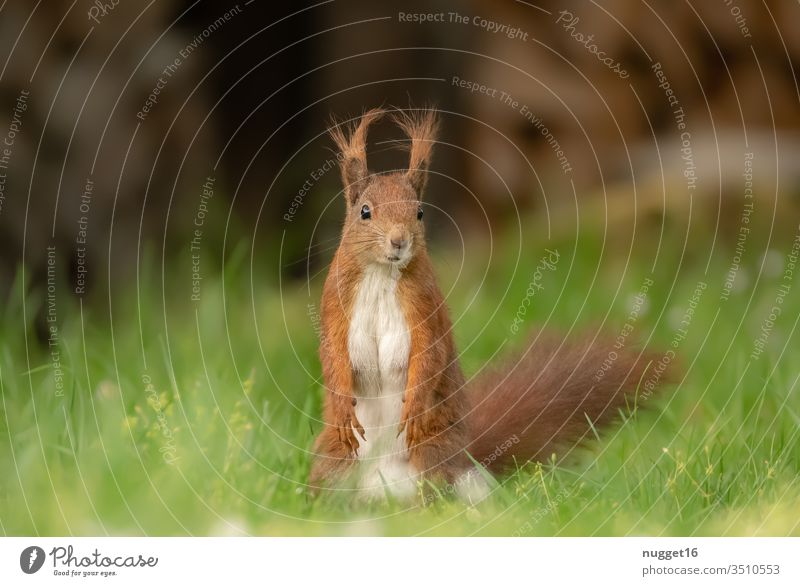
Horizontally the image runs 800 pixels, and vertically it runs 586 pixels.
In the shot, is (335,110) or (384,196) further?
(335,110)

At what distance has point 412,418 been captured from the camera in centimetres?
247

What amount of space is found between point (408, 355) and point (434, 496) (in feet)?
1.06

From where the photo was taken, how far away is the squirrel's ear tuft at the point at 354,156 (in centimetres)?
248

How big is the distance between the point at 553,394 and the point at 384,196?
81 centimetres

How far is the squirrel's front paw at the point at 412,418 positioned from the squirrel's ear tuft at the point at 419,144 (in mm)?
443

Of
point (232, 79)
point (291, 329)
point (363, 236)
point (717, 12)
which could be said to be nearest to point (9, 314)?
point (291, 329)

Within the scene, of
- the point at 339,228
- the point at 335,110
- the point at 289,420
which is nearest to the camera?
the point at 339,228

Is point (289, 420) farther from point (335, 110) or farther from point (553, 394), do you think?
point (335, 110)

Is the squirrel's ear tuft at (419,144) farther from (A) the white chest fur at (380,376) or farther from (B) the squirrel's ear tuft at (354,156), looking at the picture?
(A) the white chest fur at (380,376)

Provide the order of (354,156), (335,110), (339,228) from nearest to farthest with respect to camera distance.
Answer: (354,156) < (339,228) < (335,110)

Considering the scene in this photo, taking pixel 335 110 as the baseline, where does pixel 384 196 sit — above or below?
below

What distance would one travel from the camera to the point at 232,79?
14.2 feet
